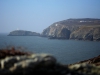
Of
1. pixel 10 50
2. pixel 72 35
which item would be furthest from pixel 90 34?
pixel 10 50

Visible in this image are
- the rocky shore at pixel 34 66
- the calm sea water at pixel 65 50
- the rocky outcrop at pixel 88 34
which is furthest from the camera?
the rocky outcrop at pixel 88 34

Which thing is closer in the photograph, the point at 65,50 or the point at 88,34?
the point at 65,50

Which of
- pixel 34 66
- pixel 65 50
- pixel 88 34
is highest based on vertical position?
pixel 34 66

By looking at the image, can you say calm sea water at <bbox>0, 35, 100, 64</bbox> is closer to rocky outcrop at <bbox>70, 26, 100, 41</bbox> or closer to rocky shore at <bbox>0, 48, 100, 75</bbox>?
rocky shore at <bbox>0, 48, 100, 75</bbox>

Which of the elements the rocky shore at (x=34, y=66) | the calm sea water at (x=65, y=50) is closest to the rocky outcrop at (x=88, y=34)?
the calm sea water at (x=65, y=50)

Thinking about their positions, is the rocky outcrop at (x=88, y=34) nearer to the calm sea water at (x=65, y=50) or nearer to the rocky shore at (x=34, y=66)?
the calm sea water at (x=65, y=50)

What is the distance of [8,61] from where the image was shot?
9109 mm

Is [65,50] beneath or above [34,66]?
beneath

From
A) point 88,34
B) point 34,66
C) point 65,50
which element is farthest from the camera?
point 88,34

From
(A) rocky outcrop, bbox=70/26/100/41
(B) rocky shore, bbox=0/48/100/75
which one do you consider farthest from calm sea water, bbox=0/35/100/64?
(A) rocky outcrop, bbox=70/26/100/41

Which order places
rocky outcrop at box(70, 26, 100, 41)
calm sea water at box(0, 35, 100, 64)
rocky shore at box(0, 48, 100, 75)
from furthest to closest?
rocky outcrop at box(70, 26, 100, 41), calm sea water at box(0, 35, 100, 64), rocky shore at box(0, 48, 100, 75)

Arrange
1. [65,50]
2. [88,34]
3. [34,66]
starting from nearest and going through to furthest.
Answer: [34,66], [65,50], [88,34]

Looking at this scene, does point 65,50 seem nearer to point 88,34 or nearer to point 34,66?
point 34,66

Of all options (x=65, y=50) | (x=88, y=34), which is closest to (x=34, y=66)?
(x=65, y=50)
